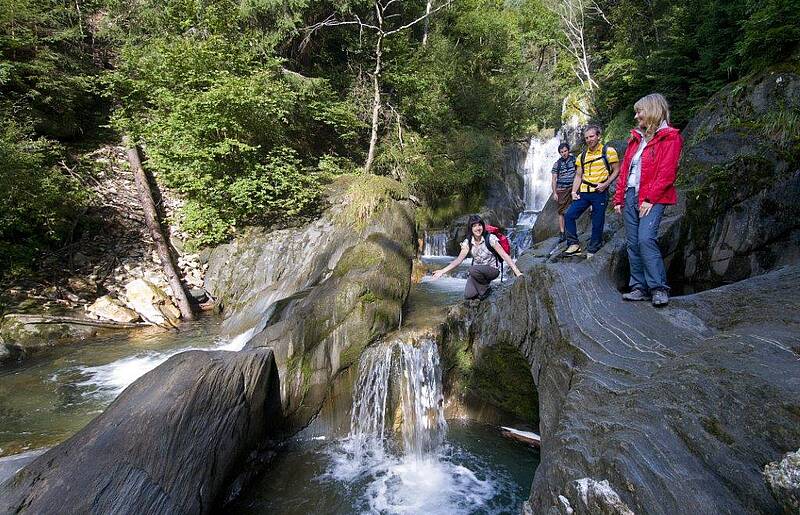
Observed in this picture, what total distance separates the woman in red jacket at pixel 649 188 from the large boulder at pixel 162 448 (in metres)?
4.90

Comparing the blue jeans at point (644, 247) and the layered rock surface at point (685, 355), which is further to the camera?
the blue jeans at point (644, 247)

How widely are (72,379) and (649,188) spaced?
938cm

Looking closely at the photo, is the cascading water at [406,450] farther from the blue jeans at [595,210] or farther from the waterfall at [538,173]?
the waterfall at [538,173]

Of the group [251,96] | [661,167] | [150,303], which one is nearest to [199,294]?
[150,303]

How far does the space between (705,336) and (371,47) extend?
49.9 ft

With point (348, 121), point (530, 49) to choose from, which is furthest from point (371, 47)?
point (530, 49)

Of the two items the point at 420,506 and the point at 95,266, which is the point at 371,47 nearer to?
the point at 95,266

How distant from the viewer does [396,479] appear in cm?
501

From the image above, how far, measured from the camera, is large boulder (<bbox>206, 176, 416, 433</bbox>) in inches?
237

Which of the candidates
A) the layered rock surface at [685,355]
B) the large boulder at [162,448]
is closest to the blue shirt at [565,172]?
the layered rock surface at [685,355]

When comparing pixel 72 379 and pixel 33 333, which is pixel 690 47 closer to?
pixel 72 379

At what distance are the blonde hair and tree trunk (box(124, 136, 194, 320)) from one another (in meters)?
10.1

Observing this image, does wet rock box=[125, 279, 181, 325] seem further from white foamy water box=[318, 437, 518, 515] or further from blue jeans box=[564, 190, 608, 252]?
blue jeans box=[564, 190, 608, 252]

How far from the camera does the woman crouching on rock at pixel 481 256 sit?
219 inches
